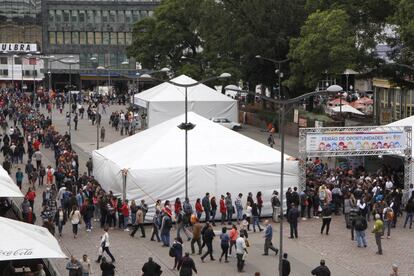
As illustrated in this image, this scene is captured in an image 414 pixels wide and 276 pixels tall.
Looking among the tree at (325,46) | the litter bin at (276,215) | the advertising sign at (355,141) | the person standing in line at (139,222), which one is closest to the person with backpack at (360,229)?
the litter bin at (276,215)

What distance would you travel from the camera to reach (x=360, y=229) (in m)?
24.8

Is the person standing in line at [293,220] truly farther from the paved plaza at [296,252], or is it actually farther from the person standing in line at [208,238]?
the person standing in line at [208,238]

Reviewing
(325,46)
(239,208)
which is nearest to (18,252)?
(239,208)

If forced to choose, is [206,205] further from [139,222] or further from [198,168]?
[139,222]

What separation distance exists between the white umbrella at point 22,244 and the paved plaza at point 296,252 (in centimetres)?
468

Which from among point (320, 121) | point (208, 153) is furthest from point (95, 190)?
point (320, 121)

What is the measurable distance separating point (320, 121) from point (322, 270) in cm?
3528

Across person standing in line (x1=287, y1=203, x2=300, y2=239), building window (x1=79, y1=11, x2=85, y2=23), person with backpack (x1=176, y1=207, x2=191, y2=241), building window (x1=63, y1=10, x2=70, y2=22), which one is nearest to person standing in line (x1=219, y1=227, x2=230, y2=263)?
person with backpack (x1=176, y1=207, x2=191, y2=241)

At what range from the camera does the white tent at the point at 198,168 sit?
95.6 ft

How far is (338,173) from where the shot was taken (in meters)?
33.7

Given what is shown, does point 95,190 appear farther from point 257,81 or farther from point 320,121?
point 257,81

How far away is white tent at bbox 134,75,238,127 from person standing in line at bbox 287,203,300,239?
3160cm

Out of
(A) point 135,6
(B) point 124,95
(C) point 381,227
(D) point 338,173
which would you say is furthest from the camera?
(A) point 135,6

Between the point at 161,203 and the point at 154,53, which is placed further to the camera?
the point at 154,53
